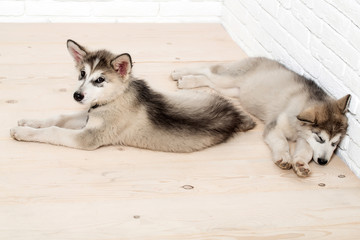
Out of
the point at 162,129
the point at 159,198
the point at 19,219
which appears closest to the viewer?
the point at 19,219

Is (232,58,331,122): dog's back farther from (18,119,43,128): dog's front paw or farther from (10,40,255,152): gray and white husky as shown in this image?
(18,119,43,128): dog's front paw

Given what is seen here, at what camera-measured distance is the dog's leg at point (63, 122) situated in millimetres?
2623

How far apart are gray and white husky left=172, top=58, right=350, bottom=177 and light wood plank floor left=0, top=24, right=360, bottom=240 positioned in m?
0.08

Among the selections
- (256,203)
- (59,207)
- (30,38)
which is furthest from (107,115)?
(30,38)

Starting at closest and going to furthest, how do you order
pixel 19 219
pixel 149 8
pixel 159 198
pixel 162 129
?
pixel 19 219 → pixel 159 198 → pixel 162 129 → pixel 149 8

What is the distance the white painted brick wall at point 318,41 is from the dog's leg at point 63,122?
1.23m

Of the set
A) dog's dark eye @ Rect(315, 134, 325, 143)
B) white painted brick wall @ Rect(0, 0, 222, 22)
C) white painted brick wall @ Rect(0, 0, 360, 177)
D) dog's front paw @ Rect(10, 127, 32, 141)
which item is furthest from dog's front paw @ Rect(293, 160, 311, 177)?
white painted brick wall @ Rect(0, 0, 222, 22)

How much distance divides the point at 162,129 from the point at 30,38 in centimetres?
157

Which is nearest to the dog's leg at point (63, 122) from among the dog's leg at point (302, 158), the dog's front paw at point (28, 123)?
the dog's front paw at point (28, 123)

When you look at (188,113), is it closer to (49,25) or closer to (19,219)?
(19,219)

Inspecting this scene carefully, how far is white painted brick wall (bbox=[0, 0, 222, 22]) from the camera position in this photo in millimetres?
3803

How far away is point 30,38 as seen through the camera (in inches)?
142

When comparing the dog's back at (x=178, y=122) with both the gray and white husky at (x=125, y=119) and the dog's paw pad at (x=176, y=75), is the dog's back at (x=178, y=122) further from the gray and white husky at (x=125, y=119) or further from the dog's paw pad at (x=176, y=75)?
the dog's paw pad at (x=176, y=75)

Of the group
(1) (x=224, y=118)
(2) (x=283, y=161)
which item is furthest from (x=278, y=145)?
(1) (x=224, y=118)
